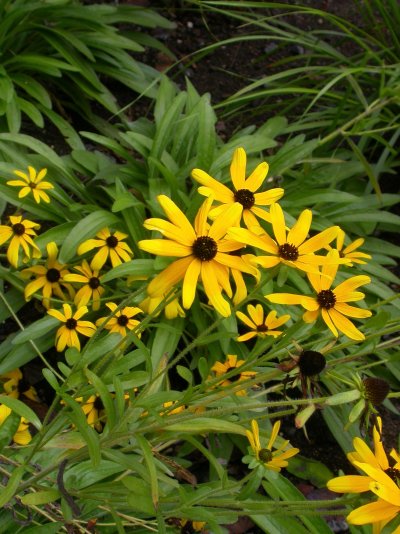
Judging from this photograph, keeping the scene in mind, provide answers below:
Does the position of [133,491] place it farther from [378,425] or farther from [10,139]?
[10,139]

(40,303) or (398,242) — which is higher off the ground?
(40,303)

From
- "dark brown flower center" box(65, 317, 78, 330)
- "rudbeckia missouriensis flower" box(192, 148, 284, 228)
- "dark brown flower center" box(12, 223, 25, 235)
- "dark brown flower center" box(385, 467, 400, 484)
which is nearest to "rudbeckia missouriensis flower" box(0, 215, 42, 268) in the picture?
"dark brown flower center" box(12, 223, 25, 235)

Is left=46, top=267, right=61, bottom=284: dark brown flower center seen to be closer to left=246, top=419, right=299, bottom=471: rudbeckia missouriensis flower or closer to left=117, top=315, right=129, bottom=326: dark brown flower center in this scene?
left=117, top=315, right=129, bottom=326: dark brown flower center

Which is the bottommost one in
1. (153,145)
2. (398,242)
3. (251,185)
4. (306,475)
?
(306,475)

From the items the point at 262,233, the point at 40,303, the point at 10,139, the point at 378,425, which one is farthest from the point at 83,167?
the point at 378,425

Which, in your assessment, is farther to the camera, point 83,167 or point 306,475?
point 83,167

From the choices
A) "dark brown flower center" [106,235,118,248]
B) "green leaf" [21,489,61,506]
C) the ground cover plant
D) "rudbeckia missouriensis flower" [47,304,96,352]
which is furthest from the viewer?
"dark brown flower center" [106,235,118,248]

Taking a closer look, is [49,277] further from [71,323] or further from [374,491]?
[374,491]
